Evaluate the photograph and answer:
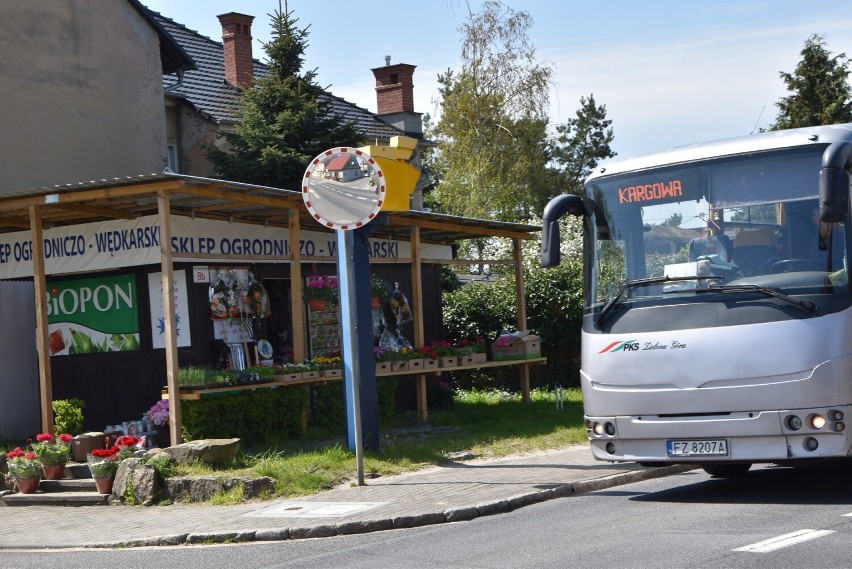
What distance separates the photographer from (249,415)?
14.9 m

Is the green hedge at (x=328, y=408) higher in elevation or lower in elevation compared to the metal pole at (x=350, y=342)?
lower

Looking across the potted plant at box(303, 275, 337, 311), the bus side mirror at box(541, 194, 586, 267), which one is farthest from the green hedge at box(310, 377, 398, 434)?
the bus side mirror at box(541, 194, 586, 267)

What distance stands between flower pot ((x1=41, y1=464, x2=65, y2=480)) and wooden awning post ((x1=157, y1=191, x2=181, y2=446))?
1.40 m

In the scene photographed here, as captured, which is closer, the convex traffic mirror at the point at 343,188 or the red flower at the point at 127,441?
the convex traffic mirror at the point at 343,188

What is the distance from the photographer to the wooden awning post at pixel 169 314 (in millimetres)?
13492

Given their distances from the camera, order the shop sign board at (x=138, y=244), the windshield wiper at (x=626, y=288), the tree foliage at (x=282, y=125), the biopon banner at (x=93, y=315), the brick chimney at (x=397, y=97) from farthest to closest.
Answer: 1. the brick chimney at (x=397, y=97)
2. the tree foliage at (x=282, y=125)
3. the biopon banner at (x=93, y=315)
4. the shop sign board at (x=138, y=244)
5. the windshield wiper at (x=626, y=288)

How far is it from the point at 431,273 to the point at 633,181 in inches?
437

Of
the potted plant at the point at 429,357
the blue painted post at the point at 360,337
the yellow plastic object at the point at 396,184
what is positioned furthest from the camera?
the potted plant at the point at 429,357

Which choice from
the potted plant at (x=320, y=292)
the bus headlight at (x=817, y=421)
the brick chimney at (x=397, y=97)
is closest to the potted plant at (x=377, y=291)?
the potted plant at (x=320, y=292)

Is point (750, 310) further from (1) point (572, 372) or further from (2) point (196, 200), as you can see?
(1) point (572, 372)

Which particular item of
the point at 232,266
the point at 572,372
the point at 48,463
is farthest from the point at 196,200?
the point at 572,372

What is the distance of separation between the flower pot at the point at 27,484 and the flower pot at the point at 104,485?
3.68ft

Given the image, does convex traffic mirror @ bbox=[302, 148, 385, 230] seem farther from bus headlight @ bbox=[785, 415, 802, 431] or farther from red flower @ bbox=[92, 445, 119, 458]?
bus headlight @ bbox=[785, 415, 802, 431]

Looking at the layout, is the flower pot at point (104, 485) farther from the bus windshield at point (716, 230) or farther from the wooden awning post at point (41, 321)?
the bus windshield at point (716, 230)
